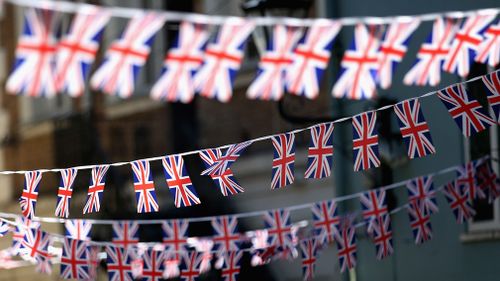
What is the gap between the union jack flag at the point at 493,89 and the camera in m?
8.34

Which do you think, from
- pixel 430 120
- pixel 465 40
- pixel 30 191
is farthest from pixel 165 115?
pixel 465 40

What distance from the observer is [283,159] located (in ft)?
28.8

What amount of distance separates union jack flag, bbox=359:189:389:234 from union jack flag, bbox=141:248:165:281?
1.54 metres

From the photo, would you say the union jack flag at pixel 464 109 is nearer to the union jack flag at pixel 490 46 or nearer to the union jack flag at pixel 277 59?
the union jack flag at pixel 490 46

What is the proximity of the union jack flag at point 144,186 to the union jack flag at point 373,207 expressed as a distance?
1.86m

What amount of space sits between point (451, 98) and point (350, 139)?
3.91 metres

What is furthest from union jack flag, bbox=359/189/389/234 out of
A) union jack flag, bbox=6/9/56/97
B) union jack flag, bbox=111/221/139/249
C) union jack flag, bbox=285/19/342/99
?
union jack flag, bbox=6/9/56/97

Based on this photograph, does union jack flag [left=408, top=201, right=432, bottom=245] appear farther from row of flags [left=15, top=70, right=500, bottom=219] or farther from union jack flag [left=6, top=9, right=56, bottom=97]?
union jack flag [left=6, top=9, right=56, bottom=97]

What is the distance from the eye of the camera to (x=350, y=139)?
1236 centimetres

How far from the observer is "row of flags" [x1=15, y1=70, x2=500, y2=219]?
8.52 m

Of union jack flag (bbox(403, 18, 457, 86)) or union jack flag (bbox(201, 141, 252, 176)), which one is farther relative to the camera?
union jack flag (bbox(201, 141, 252, 176))

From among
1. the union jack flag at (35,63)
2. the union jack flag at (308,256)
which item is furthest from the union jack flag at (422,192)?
the union jack flag at (35,63)

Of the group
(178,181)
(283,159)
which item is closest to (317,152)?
(283,159)

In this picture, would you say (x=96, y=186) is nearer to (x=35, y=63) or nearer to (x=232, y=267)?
(x=232, y=267)
